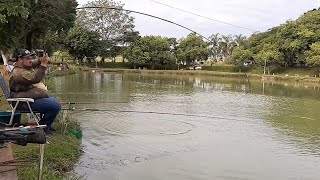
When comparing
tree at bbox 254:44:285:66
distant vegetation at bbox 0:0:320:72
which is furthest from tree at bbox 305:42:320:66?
tree at bbox 254:44:285:66

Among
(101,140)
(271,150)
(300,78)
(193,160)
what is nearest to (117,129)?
(101,140)

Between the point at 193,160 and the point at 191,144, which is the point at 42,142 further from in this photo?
the point at 191,144

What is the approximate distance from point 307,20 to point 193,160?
52208 mm

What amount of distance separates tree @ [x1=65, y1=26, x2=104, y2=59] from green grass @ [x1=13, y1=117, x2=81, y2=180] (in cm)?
5293

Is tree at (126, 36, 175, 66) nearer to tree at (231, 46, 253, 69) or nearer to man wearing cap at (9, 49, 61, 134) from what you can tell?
tree at (231, 46, 253, 69)

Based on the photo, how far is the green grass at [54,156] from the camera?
5.80 m

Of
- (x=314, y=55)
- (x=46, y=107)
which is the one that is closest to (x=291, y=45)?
(x=314, y=55)

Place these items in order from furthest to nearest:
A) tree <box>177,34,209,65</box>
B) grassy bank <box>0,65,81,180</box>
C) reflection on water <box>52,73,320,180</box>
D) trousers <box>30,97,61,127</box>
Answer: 1. tree <box>177,34,209,65</box>
2. reflection on water <box>52,73,320,180</box>
3. trousers <box>30,97,61,127</box>
4. grassy bank <box>0,65,81,180</box>

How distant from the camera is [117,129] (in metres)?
12.4

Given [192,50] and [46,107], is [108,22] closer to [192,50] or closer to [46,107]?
[192,50]

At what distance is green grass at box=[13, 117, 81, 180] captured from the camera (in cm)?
580

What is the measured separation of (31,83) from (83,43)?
55.7 meters

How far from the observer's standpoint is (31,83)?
20.2 feet

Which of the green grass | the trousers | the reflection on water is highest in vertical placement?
the trousers
